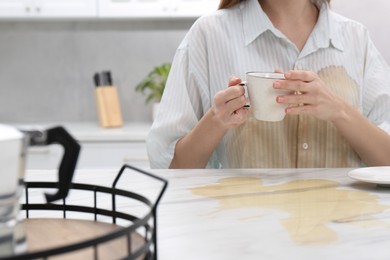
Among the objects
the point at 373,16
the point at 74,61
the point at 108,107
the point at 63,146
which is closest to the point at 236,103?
the point at 63,146

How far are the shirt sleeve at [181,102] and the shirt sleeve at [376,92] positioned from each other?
18.4 inches

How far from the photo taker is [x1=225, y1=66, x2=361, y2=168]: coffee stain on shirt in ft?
5.93

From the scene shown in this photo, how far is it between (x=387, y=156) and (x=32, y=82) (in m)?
2.57

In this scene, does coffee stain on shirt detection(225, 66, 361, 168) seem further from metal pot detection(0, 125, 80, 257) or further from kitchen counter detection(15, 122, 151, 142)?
kitchen counter detection(15, 122, 151, 142)

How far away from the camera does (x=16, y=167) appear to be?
58 cm

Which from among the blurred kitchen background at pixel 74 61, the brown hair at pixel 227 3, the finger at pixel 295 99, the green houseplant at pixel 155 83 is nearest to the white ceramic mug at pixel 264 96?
the finger at pixel 295 99

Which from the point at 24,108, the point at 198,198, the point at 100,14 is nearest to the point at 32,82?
the point at 24,108

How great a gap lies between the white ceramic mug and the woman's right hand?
2.3 inches

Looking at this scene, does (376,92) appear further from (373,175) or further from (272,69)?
(373,175)

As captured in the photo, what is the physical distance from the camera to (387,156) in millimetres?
1718

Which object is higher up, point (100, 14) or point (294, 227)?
point (100, 14)

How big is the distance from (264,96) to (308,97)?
0.16 metres

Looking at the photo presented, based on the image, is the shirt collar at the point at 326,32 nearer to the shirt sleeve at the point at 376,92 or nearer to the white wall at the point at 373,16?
the shirt sleeve at the point at 376,92

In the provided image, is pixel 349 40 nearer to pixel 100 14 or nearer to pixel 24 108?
pixel 100 14
